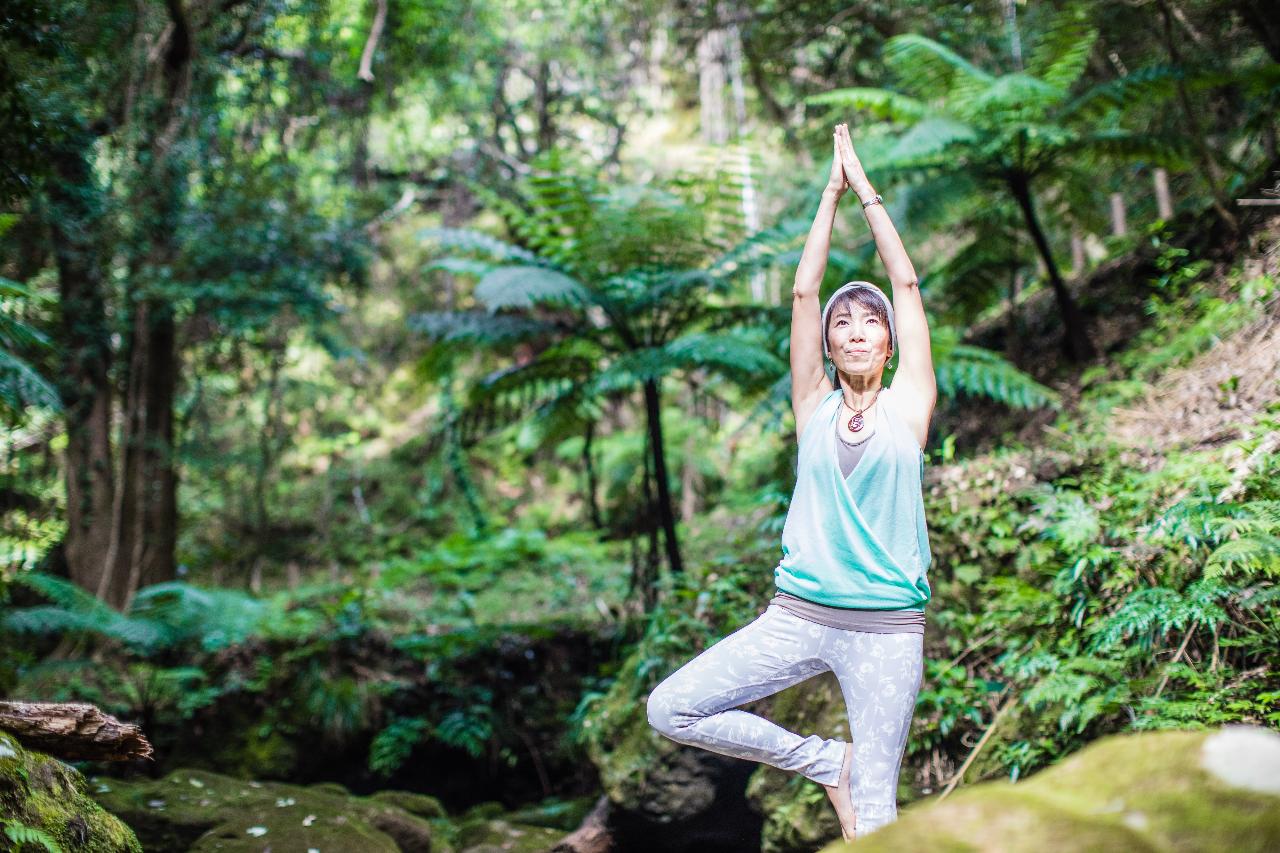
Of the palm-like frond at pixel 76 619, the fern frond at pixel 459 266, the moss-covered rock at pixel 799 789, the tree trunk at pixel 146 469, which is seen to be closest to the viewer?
the moss-covered rock at pixel 799 789

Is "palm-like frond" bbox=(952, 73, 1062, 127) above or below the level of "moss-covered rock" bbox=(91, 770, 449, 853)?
above

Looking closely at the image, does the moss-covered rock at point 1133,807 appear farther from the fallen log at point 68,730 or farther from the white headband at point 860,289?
the fallen log at point 68,730

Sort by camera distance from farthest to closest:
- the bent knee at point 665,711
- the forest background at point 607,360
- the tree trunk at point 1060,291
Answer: the tree trunk at point 1060,291
the forest background at point 607,360
the bent knee at point 665,711

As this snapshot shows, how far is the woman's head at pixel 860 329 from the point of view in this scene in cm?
244

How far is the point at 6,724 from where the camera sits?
274cm

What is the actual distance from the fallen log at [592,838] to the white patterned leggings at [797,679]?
2281mm

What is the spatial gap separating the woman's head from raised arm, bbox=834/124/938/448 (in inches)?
1.9

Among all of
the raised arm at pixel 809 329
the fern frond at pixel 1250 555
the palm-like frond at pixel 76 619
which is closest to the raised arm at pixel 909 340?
the raised arm at pixel 809 329

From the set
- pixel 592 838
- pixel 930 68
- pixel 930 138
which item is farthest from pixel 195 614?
pixel 930 68

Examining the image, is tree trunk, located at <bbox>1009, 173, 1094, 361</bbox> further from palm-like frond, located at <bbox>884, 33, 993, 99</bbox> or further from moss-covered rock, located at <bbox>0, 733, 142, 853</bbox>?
moss-covered rock, located at <bbox>0, 733, 142, 853</bbox>

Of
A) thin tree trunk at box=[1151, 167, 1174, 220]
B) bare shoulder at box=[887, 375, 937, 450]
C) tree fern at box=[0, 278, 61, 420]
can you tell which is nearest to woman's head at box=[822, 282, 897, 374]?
bare shoulder at box=[887, 375, 937, 450]

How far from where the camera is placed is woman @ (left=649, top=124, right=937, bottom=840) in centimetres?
222

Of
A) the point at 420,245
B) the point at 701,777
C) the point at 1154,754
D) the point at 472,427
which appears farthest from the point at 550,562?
A: the point at 1154,754

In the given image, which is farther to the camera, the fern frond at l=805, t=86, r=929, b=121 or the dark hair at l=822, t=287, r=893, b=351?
the fern frond at l=805, t=86, r=929, b=121
